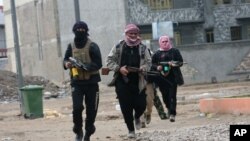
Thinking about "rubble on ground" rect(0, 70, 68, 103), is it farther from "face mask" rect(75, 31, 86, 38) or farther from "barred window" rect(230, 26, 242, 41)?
"face mask" rect(75, 31, 86, 38)

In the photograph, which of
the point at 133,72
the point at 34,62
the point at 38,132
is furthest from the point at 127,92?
the point at 34,62

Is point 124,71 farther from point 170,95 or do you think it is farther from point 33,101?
point 33,101

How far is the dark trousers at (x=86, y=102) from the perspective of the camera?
9.65m

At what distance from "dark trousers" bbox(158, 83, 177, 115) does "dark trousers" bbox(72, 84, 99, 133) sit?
11.5 ft

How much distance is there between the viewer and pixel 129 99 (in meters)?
10.2

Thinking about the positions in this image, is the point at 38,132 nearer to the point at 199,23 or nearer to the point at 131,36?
the point at 131,36

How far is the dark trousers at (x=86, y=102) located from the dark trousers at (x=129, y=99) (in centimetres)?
52

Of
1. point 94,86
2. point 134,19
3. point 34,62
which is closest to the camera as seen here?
point 94,86

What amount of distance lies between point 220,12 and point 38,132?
38097 millimetres

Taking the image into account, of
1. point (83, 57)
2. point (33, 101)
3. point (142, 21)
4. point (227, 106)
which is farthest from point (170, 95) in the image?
point (142, 21)

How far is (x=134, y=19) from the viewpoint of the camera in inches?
1908

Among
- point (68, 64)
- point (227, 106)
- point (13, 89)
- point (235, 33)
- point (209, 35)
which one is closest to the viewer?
point (68, 64)

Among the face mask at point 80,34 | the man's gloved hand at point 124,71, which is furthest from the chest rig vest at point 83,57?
the man's gloved hand at point 124,71

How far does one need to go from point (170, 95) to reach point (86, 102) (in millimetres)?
3672
